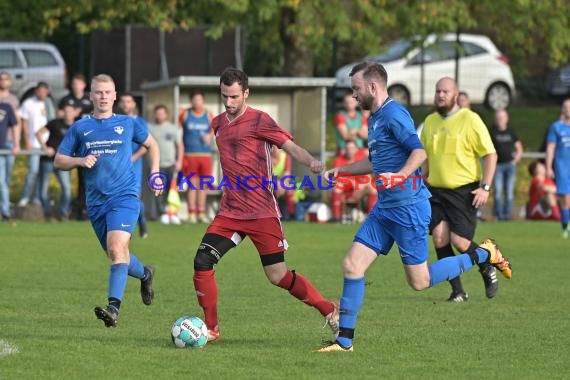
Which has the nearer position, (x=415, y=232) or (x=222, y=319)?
(x=415, y=232)

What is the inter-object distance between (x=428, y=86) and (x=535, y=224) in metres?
9.26

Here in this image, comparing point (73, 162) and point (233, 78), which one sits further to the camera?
point (73, 162)

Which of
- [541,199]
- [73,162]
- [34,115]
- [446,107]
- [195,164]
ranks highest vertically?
[446,107]

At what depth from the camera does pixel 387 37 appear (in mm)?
38125

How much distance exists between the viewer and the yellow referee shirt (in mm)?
12523

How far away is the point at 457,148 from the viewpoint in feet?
41.1

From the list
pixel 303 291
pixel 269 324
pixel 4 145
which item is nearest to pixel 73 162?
pixel 269 324

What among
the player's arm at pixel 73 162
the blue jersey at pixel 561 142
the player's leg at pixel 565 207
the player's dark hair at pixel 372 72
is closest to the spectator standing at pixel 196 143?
the blue jersey at pixel 561 142

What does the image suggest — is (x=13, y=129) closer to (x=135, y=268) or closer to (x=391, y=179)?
(x=135, y=268)

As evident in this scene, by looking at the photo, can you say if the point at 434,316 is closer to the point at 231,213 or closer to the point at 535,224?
the point at 231,213

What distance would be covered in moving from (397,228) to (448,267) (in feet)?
2.85

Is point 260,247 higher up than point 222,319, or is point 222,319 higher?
point 260,247

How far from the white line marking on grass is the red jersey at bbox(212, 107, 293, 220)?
1.69 meters

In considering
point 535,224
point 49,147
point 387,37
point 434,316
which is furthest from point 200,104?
point 387,37
